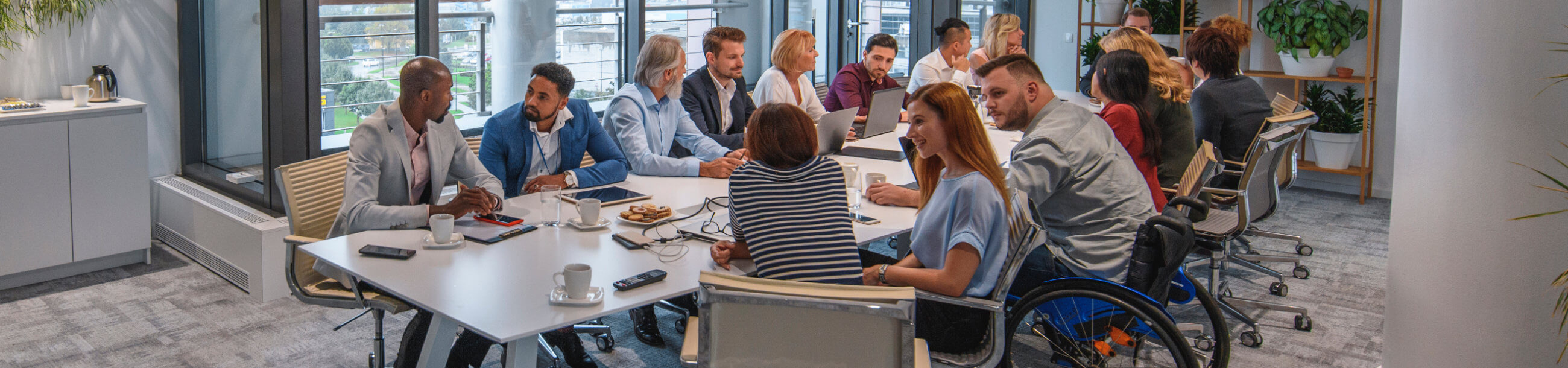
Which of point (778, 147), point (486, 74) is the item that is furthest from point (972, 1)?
point (778, 147)

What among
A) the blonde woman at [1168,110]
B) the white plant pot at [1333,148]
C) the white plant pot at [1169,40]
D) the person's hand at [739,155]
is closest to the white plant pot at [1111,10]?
the white plant pot at [1169,40]

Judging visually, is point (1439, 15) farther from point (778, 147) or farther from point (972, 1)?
point (972, 1)

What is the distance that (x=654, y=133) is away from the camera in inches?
172

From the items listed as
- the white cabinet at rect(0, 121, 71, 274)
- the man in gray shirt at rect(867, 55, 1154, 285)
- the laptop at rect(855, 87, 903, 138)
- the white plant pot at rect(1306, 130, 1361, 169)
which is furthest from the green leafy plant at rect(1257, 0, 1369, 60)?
the white cabinet at rect(0, 121, 71, 274)

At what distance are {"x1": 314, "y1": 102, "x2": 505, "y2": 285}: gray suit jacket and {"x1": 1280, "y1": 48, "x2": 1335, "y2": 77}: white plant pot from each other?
5.23 metres

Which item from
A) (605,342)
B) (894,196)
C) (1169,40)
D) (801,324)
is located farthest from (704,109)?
(1169,40)

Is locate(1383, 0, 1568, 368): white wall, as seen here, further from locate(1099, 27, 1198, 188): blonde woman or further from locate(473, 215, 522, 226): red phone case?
locate(473, 215, 522, 226): red phone case

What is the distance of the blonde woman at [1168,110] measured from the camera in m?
4.18

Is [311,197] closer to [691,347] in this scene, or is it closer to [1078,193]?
[691,347]

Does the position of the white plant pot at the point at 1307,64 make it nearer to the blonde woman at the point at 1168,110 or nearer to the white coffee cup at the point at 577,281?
the blonde woman at the point at 1168,110

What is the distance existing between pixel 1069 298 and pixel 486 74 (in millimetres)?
3454

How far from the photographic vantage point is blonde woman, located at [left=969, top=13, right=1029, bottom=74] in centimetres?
685

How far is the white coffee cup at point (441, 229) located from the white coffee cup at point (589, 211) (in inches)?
14.1

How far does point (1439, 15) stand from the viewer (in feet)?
9.07
